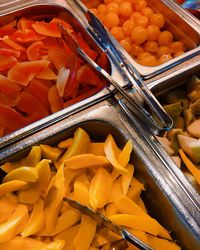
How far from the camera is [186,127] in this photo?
1.29m

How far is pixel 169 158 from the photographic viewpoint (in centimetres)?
111

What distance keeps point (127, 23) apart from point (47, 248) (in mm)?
999

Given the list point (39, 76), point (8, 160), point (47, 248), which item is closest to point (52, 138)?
point (8, 160)

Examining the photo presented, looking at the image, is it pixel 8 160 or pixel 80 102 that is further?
pixel 80 102

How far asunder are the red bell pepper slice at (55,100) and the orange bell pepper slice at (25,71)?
3.3 inches

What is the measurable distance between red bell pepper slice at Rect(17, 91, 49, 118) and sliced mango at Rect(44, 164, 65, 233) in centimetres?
30

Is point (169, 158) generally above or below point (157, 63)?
below

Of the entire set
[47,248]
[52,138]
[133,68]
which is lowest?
[47,248]

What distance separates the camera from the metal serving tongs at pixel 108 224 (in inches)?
36.2

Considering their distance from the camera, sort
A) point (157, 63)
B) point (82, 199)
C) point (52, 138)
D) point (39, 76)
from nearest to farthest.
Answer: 1. point (82, 199)
2. point (52, 138)
3. point (39, 76)
4. point (157, 63)

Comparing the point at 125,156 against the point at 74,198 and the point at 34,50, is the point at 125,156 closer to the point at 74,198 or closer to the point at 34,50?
the point at 74,198

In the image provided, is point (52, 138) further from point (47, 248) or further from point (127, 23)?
point (127, 23)

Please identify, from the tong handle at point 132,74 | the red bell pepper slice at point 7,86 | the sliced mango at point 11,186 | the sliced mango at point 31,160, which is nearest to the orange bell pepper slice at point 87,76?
the tong handle at point 132,74

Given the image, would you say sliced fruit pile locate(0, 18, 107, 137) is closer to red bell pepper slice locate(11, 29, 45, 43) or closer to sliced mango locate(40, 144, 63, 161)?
red bell pepper slice locate(11, 29, 45, 43)
